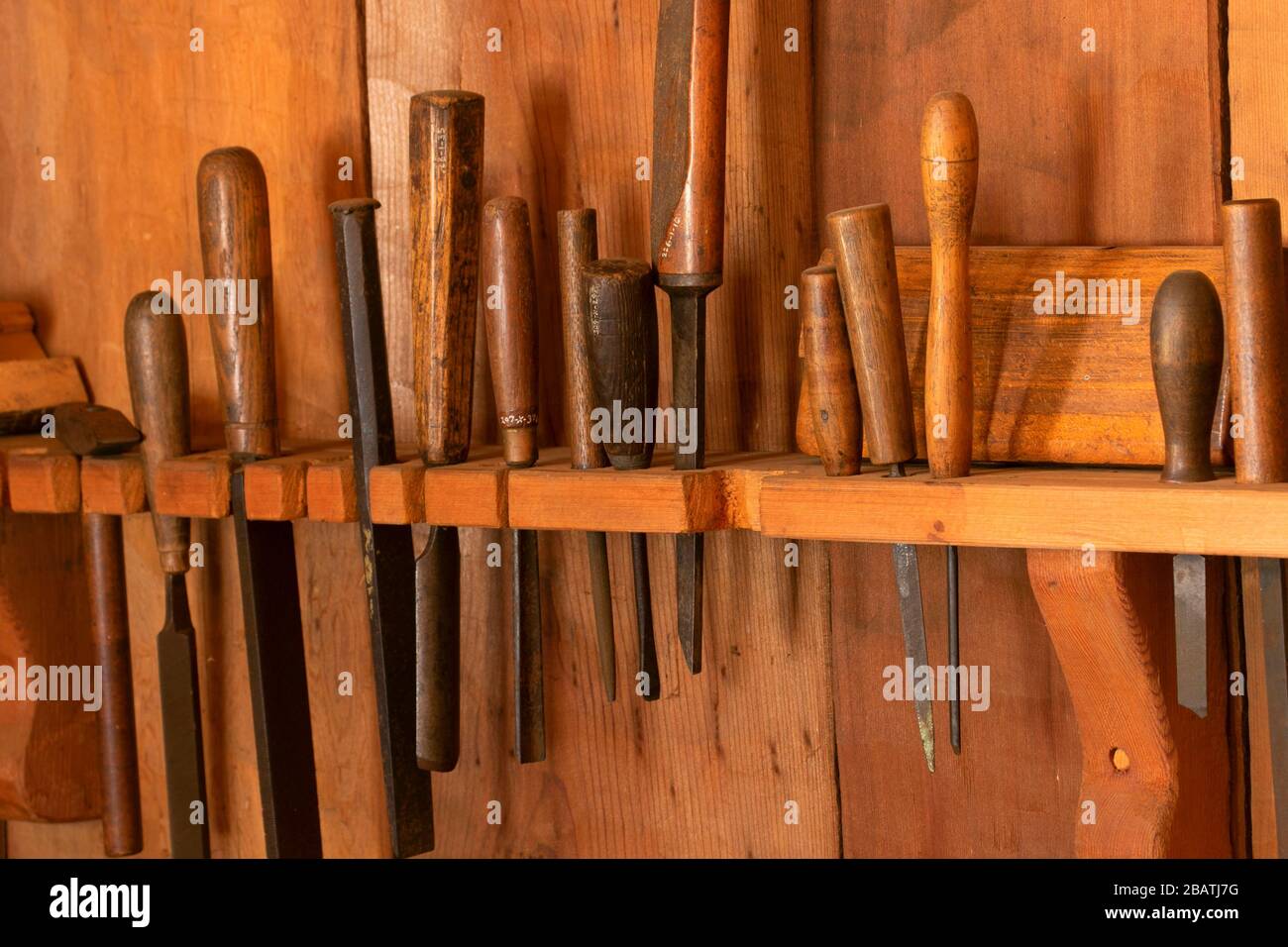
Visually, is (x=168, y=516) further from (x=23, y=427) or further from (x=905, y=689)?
(x=905, y=689)

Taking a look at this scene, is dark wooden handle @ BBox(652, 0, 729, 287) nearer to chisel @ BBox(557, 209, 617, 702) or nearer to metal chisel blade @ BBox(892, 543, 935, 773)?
chisel @ BBox(557, 209, 617, 702)

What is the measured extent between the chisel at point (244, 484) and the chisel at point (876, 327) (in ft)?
1.62

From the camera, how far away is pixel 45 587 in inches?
57.0

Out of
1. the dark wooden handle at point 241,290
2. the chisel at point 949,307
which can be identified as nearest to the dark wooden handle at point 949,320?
the chisel at point 949,307

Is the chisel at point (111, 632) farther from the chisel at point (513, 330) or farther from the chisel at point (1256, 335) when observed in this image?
the chisel at point (1256, 335)

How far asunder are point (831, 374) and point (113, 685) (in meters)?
0.73

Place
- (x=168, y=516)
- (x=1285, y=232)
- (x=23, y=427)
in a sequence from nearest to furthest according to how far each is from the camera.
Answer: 1. (x=1285, y=232)
2. (x=168, y=516)
3. (x=23, y=427)

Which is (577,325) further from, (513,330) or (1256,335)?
(1256,335)

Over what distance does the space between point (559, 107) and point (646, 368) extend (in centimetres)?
27

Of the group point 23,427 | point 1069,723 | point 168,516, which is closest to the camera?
point 1069,723

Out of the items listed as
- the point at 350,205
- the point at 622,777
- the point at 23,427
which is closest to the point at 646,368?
the point at 350,205

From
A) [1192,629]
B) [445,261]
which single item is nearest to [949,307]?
[1192,629]

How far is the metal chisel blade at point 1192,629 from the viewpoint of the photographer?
3.32 ft

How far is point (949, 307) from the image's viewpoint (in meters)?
1.04
